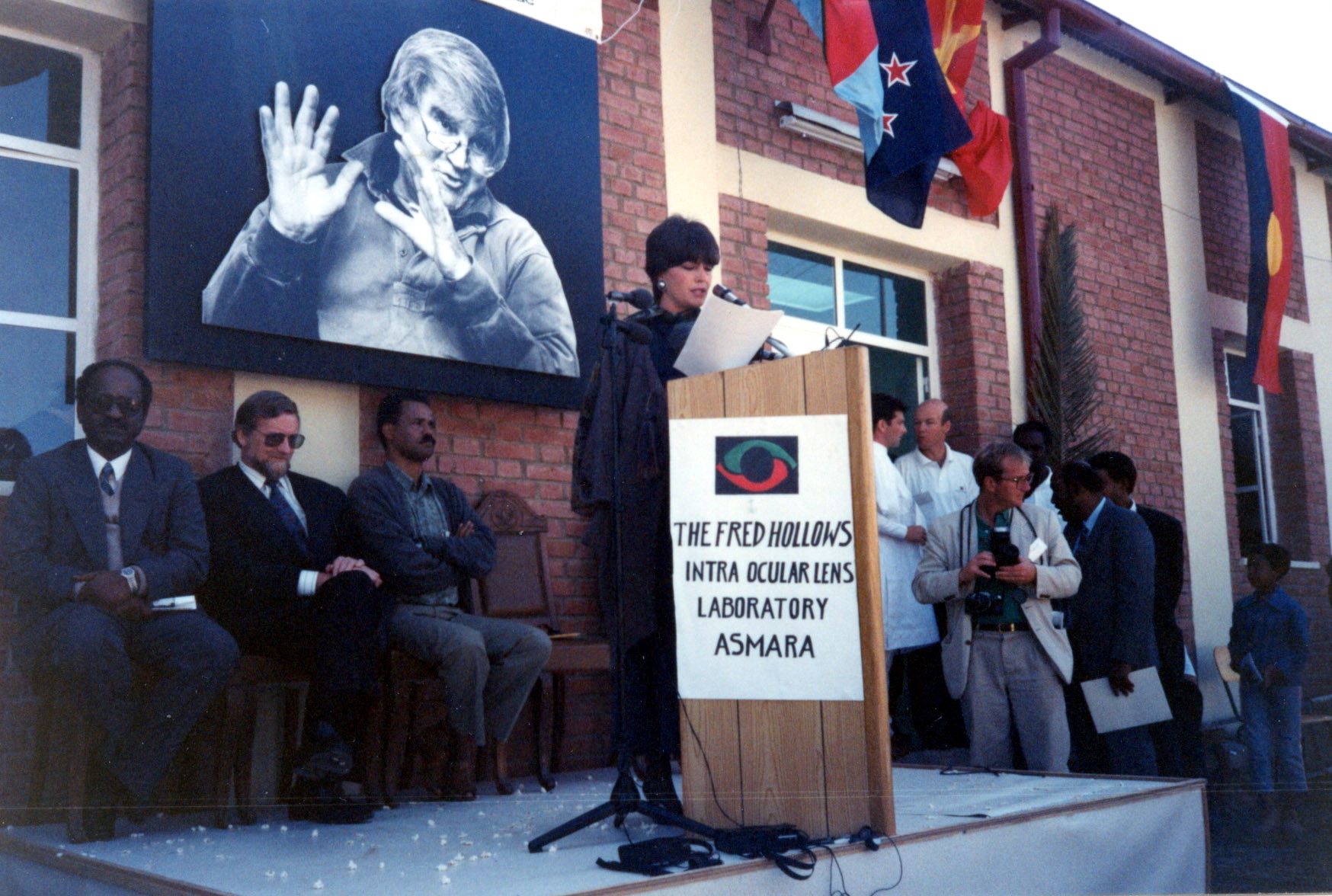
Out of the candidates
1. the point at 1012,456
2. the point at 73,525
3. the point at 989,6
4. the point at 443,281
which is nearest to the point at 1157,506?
the point at 989,6

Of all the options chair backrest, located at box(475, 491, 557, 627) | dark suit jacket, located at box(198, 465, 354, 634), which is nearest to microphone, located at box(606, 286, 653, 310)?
dark suit jacket, located at box(198, 465, 354, 634)

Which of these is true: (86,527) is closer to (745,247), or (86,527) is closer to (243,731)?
(243,731)

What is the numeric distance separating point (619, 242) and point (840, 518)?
3202 millimetres

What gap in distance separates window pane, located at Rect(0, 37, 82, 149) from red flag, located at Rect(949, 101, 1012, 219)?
4.86 m

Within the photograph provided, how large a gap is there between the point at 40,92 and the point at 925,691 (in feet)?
15.0

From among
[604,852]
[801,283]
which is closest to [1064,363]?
[801,283]

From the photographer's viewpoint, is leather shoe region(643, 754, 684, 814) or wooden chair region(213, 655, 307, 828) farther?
wooden chair region(213, 655, 307, 828)

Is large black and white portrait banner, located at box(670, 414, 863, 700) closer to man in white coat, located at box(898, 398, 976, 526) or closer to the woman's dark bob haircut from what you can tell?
the woman's dark bob haircut

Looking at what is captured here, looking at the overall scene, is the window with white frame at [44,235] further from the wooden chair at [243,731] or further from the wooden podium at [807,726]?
the wooden podium at [807,726]

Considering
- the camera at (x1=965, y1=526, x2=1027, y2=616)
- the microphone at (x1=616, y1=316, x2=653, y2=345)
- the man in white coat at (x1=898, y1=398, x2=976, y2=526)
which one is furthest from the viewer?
the man in white coat at (x1=898, y1=398, x2=976, y2=526)

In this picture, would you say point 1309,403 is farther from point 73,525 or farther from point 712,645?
point 73,525

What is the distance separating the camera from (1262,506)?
954 cm

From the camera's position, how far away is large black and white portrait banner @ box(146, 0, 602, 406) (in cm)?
448

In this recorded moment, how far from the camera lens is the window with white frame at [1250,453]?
31.0 feet
